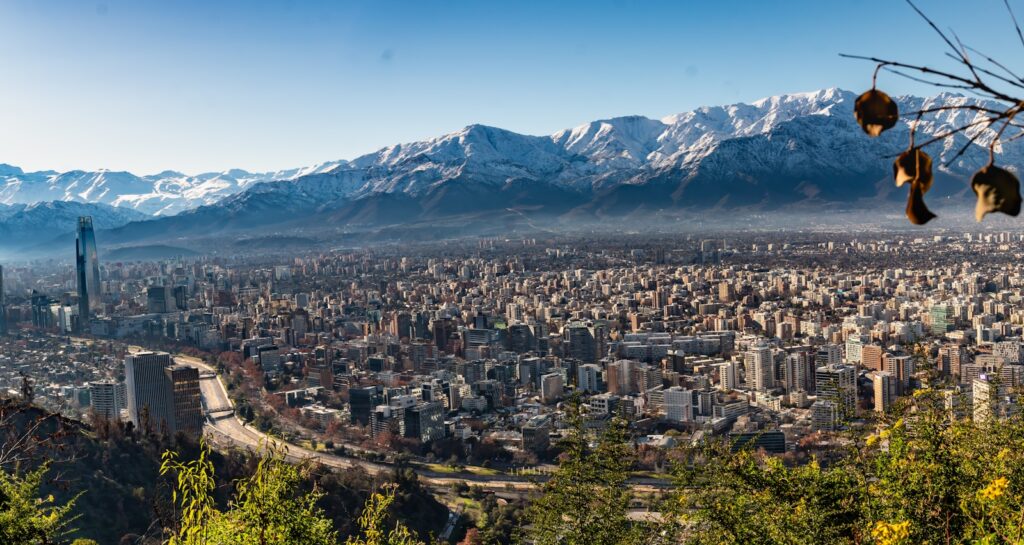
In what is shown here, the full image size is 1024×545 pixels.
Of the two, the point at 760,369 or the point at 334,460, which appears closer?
the point at 334,460

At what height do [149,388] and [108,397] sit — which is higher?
[149,388]

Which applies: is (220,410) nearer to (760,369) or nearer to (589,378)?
(589,378)

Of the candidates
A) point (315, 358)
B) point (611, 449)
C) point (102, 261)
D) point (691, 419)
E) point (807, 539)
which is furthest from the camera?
point (102, 261)

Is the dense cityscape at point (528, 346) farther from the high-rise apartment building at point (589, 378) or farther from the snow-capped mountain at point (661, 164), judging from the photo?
the snow-capped mountain at point (661, 164)

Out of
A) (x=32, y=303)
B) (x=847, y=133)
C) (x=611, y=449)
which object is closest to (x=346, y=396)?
(x=611, y=449)

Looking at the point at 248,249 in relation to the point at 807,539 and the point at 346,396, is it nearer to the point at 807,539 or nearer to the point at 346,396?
the point at 346,396

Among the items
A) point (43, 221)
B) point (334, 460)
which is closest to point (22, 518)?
point (334, 460)

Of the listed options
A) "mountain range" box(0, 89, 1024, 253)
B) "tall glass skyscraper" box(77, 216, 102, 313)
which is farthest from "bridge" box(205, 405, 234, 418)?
"mountain range" box(0, 89, 1024, 253)

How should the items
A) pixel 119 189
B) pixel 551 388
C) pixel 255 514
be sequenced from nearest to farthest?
pixel 255 514 → pixel 551 388 → pixel 119 189
